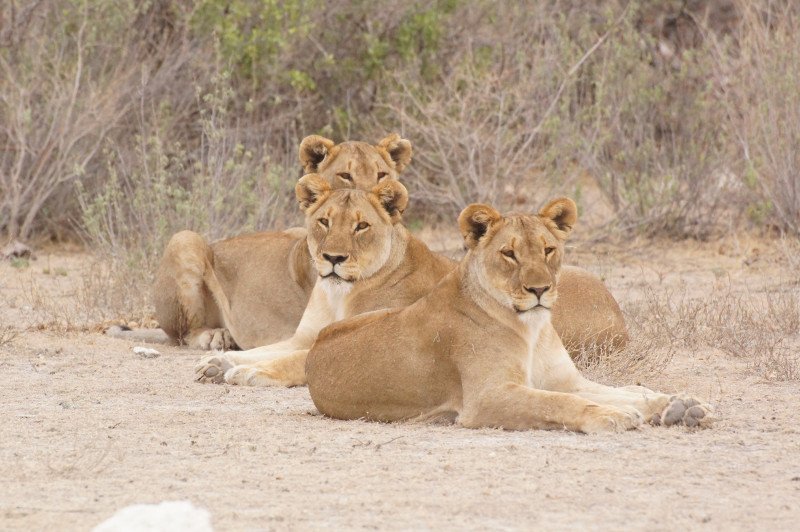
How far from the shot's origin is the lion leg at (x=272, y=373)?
7059 millimetres

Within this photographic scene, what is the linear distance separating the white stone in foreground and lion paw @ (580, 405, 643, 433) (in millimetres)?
1821

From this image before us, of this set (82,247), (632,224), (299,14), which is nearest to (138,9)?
(299,14)

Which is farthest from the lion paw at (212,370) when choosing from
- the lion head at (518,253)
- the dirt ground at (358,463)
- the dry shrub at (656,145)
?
the dry shrub at (656,145)

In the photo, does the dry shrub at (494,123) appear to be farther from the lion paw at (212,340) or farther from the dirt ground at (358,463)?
the dirt ground at (358,463)

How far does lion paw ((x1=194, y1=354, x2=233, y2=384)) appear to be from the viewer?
7164 mm

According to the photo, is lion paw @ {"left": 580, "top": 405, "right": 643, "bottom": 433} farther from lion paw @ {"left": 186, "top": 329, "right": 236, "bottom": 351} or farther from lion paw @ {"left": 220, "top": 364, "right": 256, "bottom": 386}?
lion paw @ {"left": 186, "top": 329, "right": 236, "bottom": 351}

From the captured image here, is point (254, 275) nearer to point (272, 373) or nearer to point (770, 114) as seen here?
point (272, 373)

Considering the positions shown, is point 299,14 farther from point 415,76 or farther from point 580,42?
point 580,42

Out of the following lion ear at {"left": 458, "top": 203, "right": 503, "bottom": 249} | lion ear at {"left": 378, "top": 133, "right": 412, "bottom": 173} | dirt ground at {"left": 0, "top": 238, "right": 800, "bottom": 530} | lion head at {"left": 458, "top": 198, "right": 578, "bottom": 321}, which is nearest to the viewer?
dirt ground at {"left": 0, "top": 238, "right": 800, "bottom": 530}

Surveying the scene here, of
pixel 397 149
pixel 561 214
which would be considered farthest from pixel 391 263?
pixel 397 149

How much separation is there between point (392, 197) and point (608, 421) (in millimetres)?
2132

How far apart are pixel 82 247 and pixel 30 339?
5043mm

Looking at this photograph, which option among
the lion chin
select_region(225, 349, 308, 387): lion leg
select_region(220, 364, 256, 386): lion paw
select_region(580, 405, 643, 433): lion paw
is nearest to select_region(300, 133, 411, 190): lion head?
the lion chin

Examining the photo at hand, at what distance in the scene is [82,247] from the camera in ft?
43.5
